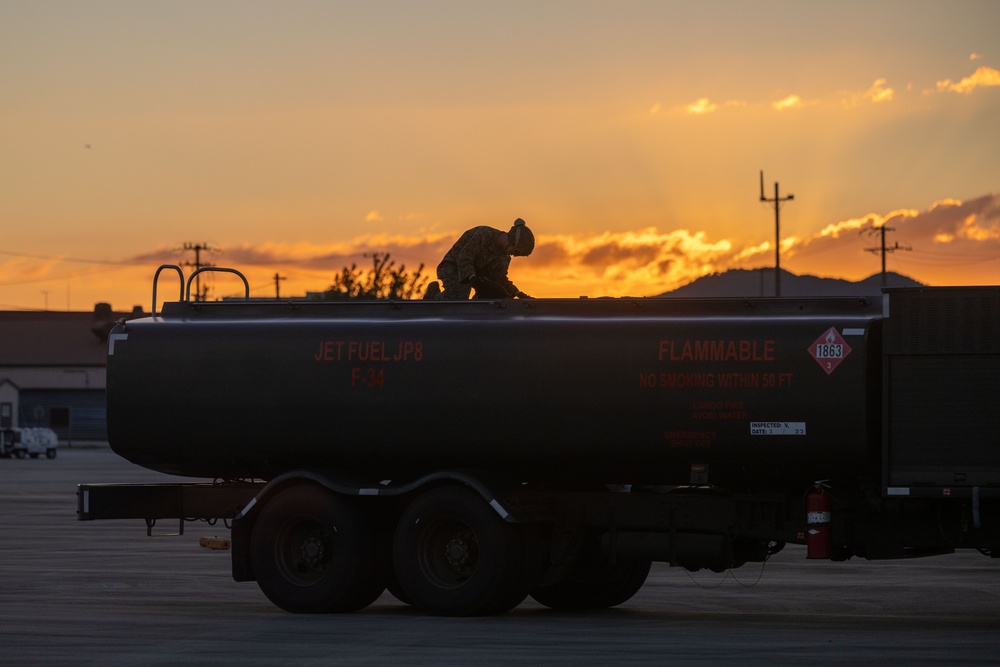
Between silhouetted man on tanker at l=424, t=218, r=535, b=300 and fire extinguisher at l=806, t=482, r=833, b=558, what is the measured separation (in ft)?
12.8

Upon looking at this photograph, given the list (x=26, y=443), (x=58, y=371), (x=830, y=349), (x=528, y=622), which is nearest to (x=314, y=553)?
(x=528, y=622)

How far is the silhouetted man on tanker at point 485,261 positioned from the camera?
680 inches

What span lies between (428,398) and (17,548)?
1069 cm

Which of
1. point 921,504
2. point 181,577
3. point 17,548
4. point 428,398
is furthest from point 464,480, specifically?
point 17,548

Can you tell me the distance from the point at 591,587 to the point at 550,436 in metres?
2.31

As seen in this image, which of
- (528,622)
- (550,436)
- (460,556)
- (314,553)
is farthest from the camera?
(314,553)

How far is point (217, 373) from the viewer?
16.8 meters

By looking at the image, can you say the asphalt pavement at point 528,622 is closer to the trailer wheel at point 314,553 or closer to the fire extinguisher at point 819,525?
the trailer wheel at point 314,553

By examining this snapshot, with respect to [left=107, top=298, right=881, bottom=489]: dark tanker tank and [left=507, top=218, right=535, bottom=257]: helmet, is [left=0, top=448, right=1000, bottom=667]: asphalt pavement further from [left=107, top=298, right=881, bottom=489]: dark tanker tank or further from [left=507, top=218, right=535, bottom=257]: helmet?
[left=507, top=218, right=535, bottom=257]: helmet

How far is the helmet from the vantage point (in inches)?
690

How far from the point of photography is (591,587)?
56.5 feet

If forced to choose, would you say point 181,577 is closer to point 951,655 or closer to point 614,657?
point 614,657

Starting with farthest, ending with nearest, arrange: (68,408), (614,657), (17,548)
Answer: (68,408), (17,548), (614,657)

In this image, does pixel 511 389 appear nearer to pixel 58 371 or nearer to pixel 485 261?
pixel 485 261
